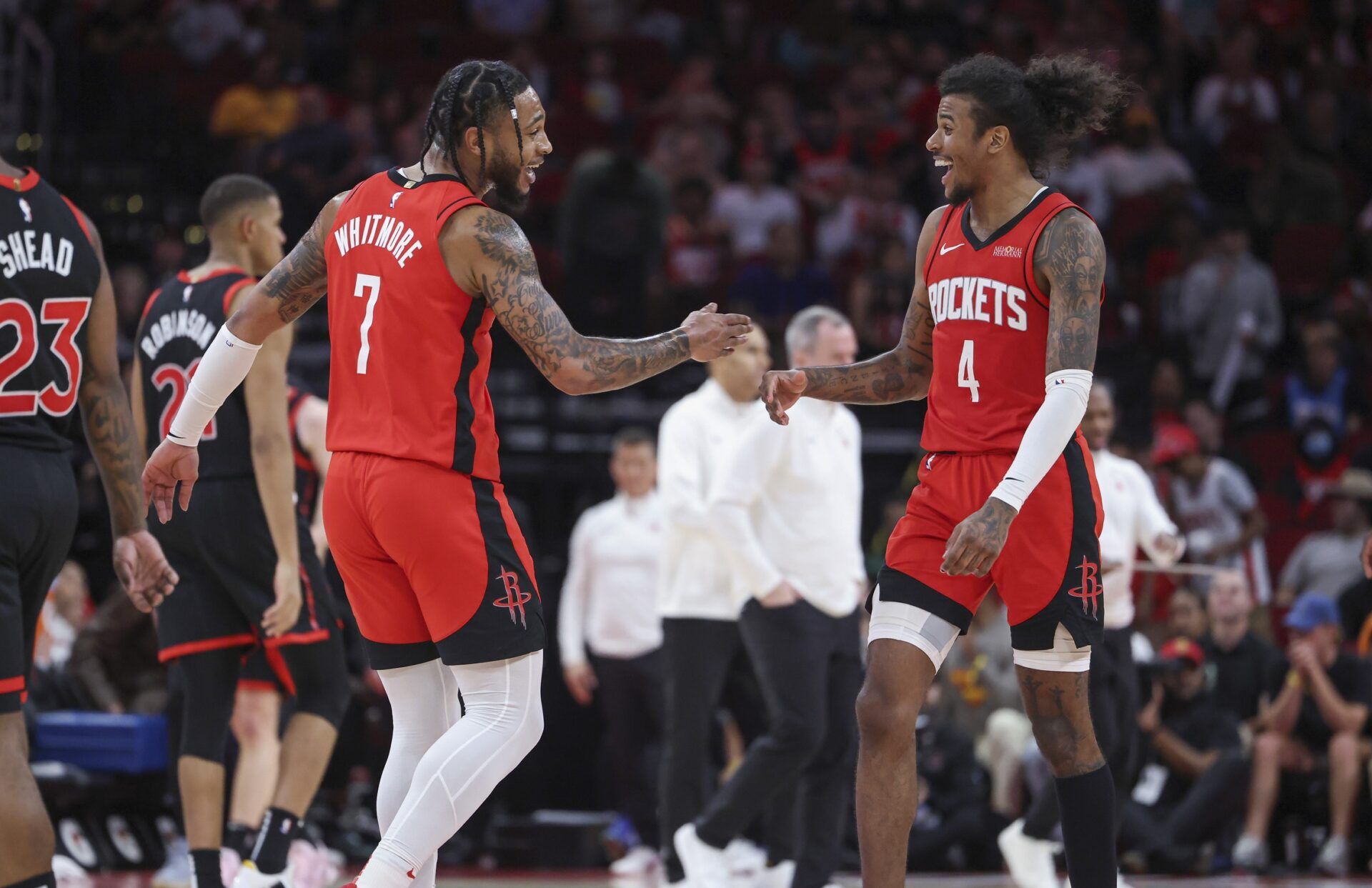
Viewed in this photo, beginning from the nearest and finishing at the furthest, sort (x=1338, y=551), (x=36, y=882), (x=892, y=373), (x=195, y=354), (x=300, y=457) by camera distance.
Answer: (x=36, y=882), (x=892, y=373), (x=195, y=354), (x=300, y=457), (x=1338, y=551)

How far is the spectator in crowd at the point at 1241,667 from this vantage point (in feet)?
31.6

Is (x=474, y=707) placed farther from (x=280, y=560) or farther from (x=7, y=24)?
(x=7, y=24)

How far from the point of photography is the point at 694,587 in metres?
7.59

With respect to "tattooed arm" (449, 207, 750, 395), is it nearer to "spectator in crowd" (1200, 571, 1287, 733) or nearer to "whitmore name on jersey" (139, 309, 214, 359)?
"whitmore name on jersey" (139, 309, 214, 359)

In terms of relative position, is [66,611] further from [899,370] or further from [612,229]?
[899,370]

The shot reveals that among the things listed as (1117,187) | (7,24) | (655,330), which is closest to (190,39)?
(7,24)

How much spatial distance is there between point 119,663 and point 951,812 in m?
4.70

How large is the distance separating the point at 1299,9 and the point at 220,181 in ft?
43.1

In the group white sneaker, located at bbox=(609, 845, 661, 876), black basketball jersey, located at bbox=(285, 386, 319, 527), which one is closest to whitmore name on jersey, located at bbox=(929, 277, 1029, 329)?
black basketball jersey, located at bbox=(285, 386, 319, 527)

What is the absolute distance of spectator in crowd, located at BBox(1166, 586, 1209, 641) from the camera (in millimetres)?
9883

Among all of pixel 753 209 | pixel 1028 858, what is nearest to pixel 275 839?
pixel 1028 858

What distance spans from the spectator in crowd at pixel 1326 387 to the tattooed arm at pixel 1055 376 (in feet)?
27.8

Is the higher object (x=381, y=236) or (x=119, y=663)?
(x=381, y=236)

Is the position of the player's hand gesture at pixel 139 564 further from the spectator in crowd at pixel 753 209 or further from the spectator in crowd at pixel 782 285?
the spectator in crowd at pixel 753 209
